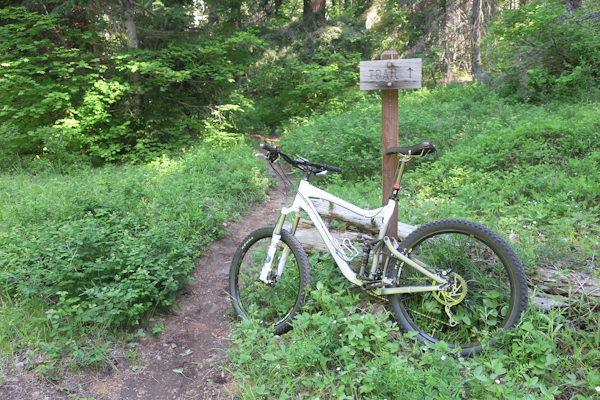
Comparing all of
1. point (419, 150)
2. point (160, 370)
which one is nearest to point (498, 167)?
point (419, 150)

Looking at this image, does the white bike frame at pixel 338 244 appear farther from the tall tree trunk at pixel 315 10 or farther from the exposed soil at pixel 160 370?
the tall tree trunk at pixel 315 10

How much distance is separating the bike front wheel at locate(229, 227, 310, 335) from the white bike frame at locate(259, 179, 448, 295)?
0.09 meters

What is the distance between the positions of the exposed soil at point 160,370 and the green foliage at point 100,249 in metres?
0.23

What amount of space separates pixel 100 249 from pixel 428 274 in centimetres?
313

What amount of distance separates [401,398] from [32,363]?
9.64ft

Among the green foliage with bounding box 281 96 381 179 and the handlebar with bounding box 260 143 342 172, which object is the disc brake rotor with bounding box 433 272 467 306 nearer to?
the handlebar with bounding box 260 143 342 172

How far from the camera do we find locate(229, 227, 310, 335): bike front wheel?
3051 millimetres

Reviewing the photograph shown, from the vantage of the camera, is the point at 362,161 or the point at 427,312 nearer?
the point at 427,312

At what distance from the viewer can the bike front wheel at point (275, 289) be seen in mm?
3051

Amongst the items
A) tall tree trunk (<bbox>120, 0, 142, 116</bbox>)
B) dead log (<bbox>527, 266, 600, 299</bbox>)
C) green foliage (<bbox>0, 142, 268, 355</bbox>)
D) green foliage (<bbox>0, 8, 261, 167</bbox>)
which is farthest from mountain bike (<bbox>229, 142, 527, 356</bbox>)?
tall tree trunk (<bbox>120, 0, 142, 116</bbox>)

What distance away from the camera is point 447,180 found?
547 cm

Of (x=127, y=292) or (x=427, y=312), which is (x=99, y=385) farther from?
(x=427, y=312)

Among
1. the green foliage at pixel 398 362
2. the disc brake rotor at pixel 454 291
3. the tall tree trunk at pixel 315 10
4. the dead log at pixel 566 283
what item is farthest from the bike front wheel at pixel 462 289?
the tall tree trunk at pixel 315 10

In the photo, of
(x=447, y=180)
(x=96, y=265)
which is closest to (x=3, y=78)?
(x=96, y=265)
